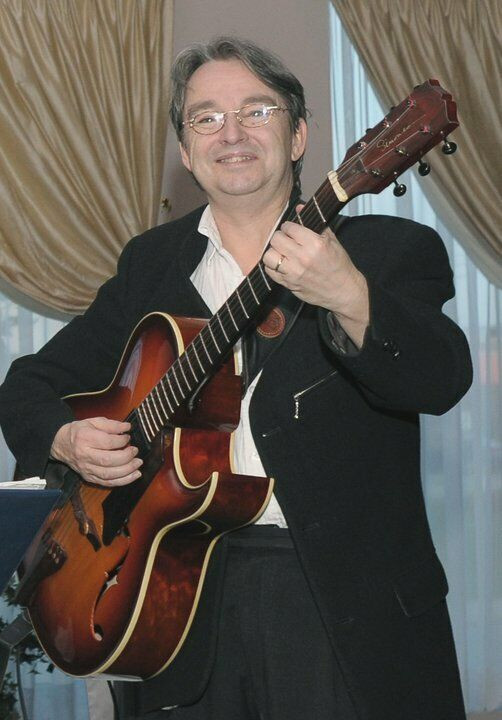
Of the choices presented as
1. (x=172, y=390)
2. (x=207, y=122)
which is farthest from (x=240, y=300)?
(x=207, y=122)

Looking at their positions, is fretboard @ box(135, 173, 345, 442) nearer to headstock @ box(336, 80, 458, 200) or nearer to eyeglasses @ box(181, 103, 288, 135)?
headstock @ box(336, 80, 458, 200)

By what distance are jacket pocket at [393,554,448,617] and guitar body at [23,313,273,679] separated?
0.25 meters

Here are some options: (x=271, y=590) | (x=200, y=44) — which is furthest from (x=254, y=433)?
(x=200, y=44)

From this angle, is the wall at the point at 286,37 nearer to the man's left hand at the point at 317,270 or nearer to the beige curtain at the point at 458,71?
the beige curtain at the point at 458,71

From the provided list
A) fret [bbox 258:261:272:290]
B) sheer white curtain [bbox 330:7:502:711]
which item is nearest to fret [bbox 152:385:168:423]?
fret [bbox 258:261:272:290]

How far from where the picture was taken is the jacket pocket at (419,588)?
5.62ft

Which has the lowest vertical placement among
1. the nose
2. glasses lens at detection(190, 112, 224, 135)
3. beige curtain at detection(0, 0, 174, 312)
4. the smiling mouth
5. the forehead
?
the smiling mouth

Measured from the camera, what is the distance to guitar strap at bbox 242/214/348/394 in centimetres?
183

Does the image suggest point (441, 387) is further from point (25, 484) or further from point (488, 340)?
point (488, 340)

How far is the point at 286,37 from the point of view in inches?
179

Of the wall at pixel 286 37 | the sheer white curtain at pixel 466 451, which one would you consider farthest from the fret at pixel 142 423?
the sheer white curtain at pixel 466 451

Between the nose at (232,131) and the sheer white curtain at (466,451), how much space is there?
261 centimetres

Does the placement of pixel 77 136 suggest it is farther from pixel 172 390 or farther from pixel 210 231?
pixel 172 390

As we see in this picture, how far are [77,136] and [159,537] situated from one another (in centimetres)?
265
